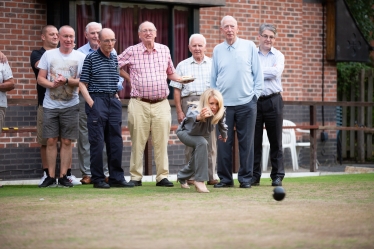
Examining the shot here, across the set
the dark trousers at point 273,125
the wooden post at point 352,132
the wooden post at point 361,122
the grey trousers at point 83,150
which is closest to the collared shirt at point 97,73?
the grey trousers at point 83,150

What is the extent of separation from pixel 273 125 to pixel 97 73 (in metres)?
2.26

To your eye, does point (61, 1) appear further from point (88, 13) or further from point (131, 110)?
point (131, 110)

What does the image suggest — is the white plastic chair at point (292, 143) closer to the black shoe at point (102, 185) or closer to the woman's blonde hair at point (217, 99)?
the black shoe at point (102, 185)

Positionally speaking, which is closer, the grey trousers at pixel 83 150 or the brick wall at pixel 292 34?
the grey trousers at pixel 83 150

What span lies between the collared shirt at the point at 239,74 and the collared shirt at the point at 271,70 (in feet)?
0.92

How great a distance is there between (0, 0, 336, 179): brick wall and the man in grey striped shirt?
12.4 feet

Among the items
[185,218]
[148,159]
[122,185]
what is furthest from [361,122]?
[185,218]

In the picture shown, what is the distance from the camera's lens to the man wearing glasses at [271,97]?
10891 millimetres

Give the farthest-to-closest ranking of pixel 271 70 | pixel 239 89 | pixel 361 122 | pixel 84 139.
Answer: pixel 361 122 < pixel 84 139 < pixel 271 70 < pixel 239 89

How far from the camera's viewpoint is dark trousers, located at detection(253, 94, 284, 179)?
35.9 ft

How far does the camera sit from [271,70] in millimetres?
10859

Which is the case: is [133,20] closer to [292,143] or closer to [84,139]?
[84,139]

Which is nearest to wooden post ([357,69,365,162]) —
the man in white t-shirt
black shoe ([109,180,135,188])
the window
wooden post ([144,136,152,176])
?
the window

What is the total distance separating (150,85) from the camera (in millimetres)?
10977
